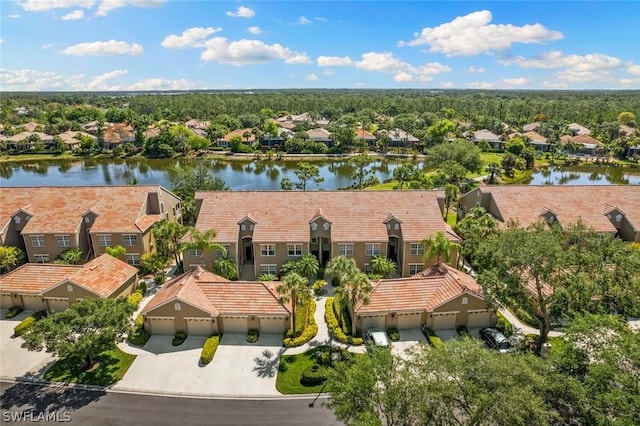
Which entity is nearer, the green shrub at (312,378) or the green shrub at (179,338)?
the green shrub at (312,378)

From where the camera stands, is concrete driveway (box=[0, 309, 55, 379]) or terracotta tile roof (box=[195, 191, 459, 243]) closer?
concrete driveway (box=[0, 309, 55, 379])

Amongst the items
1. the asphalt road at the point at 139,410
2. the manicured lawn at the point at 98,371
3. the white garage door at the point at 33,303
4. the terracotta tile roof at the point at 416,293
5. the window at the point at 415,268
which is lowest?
the asphalt road at the point at 139,410

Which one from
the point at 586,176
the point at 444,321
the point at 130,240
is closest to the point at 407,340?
the point at 444,321

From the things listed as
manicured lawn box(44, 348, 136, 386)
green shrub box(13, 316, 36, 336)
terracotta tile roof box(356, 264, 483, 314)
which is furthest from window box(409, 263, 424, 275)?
green shrub box(13, 316, 36, 336)

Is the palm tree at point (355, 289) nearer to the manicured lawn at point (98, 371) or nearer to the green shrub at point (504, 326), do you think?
the green shrub at point (504, 326)

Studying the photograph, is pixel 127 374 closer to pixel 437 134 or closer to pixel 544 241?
pixel 544 241

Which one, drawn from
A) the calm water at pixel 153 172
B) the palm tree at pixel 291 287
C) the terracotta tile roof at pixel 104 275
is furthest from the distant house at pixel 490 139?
the terracotta tile roof at pixel 104 275

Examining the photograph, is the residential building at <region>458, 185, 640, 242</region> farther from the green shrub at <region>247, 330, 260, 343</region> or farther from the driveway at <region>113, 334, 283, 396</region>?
the driveway at <region>113, 334, 283, 396</region>
